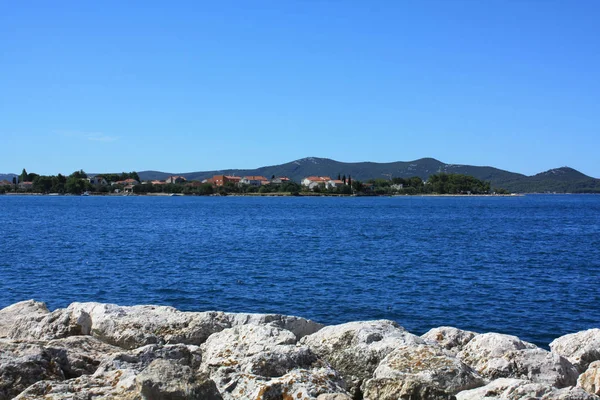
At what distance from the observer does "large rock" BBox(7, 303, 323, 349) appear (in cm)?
939

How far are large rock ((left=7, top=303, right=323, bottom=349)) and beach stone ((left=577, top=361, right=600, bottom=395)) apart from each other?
4459 mm

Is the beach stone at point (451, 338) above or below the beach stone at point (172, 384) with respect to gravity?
below

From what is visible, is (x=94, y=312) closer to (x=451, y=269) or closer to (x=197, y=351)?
(x=197, y=351)

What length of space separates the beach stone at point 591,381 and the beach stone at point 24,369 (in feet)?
21.6

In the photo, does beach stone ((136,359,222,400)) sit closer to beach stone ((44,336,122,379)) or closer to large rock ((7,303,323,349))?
beach stone ((44,336,122,379))

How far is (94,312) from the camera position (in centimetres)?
1041

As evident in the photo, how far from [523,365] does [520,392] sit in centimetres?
203

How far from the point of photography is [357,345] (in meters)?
8.30

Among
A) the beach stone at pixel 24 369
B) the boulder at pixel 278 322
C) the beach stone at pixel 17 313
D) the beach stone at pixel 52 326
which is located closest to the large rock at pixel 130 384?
the beach stone at pixel 24 369

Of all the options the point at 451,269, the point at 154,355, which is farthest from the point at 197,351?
the point at 451,269

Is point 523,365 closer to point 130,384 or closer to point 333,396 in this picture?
point 333,396

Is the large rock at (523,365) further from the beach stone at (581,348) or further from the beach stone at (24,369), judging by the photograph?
the beach stone at (24,369)

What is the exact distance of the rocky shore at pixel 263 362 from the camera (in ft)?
20.0

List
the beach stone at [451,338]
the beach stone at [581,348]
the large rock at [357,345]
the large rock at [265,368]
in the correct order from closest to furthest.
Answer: the large rock at [265,368] → the large rock at [357,345] → the beach stone at [581,348] → the beach stone at [451,338]
